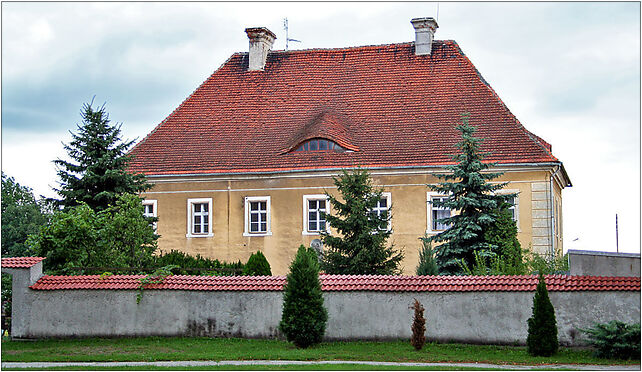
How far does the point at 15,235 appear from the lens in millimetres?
59812

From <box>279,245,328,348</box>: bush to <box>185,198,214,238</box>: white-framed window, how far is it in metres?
14.7

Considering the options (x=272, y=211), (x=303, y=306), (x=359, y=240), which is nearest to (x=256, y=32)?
(x=272, y=211)

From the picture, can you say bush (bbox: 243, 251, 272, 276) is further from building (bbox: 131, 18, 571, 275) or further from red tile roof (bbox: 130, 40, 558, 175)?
red tile roof (bbox: 130, 40, 558, 175)

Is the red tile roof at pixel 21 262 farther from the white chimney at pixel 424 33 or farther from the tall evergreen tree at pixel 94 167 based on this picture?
the white chimney at pixel 424 33

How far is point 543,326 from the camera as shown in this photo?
57.7ft

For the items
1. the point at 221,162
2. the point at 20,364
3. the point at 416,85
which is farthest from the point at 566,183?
the point at 20,364

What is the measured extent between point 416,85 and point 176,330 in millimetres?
17301

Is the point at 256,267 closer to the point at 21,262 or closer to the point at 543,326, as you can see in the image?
the point at 21,262

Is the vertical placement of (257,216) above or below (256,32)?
below

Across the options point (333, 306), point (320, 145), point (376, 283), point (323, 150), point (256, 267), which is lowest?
point (333, 306)

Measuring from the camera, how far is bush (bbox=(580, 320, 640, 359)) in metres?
16.9

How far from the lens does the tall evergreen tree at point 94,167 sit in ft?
85.5

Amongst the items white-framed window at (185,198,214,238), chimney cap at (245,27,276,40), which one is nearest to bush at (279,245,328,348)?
white-framed window at (185,198,214,238)

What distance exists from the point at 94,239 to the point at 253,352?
259 inches
